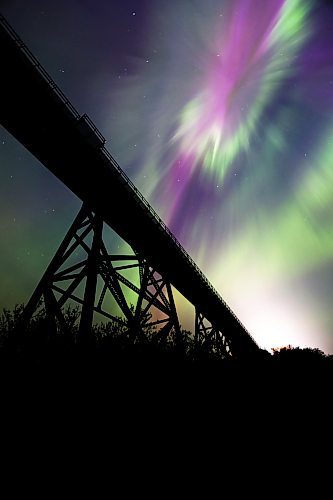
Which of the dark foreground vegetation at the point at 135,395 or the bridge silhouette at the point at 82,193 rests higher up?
the bridge silhouette at the point at 82,193

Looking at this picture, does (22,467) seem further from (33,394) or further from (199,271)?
(199,271)

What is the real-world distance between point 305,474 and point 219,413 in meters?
1.39

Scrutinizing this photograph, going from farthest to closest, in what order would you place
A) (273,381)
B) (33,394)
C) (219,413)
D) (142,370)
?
(273,381), (142,370), (219,413), (33,394)

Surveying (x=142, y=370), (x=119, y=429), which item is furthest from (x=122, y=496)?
(x=142, y=370)

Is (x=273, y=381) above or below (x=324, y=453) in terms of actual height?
above

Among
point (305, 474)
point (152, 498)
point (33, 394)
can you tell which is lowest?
point (305, 474)

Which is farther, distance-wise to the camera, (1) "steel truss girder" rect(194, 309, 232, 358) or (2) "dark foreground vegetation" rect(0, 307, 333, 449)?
(1) "steel truss girder" rect(194, 309, 232, 358)

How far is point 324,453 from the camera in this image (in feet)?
10.2

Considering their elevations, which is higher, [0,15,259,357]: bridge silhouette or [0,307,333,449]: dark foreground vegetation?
[0,15,259,357]: bridge silhouette

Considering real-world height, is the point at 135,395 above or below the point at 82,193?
below

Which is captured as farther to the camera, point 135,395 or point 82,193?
point 82,193

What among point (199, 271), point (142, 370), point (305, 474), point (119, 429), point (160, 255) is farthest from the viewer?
point (199, 271)

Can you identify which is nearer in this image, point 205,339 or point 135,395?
point 135,395

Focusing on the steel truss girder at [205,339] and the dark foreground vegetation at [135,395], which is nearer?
the dark foreground vegetation at [135,395]
